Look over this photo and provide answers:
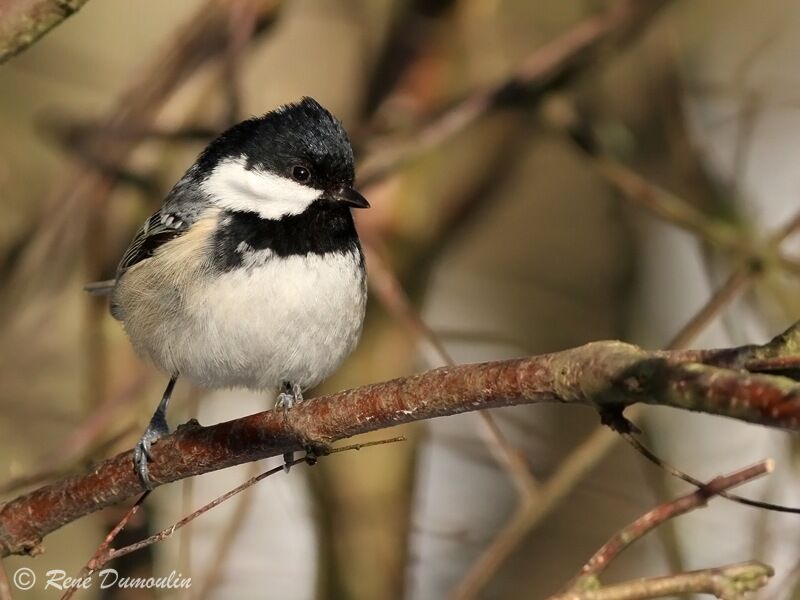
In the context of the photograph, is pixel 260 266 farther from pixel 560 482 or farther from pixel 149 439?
pixel 560 482

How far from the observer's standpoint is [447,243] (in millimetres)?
4586

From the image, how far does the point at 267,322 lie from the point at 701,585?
1695 mm

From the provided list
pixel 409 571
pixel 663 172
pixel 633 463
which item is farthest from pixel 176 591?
pixel 663 172

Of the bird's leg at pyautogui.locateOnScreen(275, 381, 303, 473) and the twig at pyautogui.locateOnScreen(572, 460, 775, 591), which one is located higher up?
the bird's leg at pyautogui.locateOnScreen(275, 381, 303, 473)

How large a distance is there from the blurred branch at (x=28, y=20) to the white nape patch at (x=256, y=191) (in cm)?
73

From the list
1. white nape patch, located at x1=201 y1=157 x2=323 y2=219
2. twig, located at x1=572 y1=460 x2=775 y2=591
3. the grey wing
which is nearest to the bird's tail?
the grey wing

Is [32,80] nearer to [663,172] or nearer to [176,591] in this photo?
[176,591]

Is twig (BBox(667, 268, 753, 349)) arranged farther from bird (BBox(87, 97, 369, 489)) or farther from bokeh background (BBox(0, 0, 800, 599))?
bird (BBox(87, 97, 369, 489))

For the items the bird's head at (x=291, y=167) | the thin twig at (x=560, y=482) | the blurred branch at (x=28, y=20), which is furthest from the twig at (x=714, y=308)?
the blurred branch at (x=28, y=20)

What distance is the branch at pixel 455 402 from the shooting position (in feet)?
4.58

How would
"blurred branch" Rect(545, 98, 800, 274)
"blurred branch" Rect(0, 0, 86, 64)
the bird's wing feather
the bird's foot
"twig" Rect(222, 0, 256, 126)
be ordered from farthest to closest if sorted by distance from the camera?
"twig" Rect(222, 0, 256, 126) → "blurred branch" Rect(545, 98, 800, 274) → the bird's wing feather → "blurred branch" Rect(0, 0, 86, 64) → the bird's foot

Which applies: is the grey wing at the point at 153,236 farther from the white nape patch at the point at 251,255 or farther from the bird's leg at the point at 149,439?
the bird's leg at the point at 149,439

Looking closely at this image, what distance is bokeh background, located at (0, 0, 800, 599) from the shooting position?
3.90m

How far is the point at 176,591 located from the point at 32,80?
252 cm
